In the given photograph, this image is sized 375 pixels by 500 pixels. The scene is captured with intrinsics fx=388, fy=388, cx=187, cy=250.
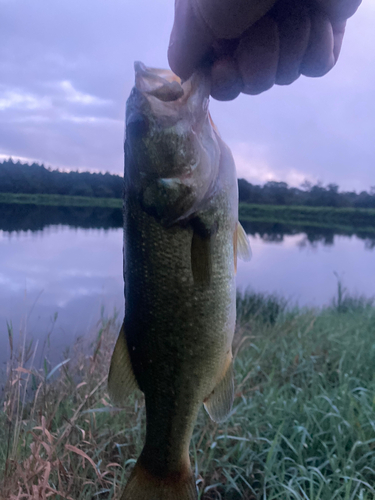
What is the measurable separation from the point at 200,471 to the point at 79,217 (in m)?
63.6

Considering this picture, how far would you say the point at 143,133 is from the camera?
1680 millimetres

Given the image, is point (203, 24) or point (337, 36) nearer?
point (203, 24)

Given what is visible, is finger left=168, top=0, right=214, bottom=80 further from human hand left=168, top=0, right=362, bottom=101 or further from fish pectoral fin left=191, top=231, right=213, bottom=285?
fish pectoral fin left=191, top=231, right=213, bottom=285

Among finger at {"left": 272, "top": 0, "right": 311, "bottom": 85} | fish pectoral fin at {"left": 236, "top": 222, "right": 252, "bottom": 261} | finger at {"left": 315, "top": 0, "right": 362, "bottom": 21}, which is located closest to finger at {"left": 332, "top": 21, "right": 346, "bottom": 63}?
finger at {"left": 315, "top": 0, "right": 362, "bottom": 21}

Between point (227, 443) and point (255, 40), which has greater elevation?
point (255, 40)

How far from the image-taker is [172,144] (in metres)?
1.68

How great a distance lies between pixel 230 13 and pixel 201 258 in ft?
3.13

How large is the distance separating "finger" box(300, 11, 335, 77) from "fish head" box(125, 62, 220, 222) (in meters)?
0.53

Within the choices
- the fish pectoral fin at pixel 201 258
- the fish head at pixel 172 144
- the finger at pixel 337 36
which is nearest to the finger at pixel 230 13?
the fish head at pixel 172 144

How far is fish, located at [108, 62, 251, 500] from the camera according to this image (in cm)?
159

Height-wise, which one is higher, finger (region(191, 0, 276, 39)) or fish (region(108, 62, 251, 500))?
finger (region(191, 0, 276, 39))

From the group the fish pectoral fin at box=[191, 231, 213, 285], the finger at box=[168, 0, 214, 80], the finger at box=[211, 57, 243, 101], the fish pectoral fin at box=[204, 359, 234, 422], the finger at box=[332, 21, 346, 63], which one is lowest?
the fish pectoral fin at box=[204, 359, 234, 422]

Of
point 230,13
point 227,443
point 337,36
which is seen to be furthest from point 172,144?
point 227,443

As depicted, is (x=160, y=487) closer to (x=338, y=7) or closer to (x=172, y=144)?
(x=172, y=144)
